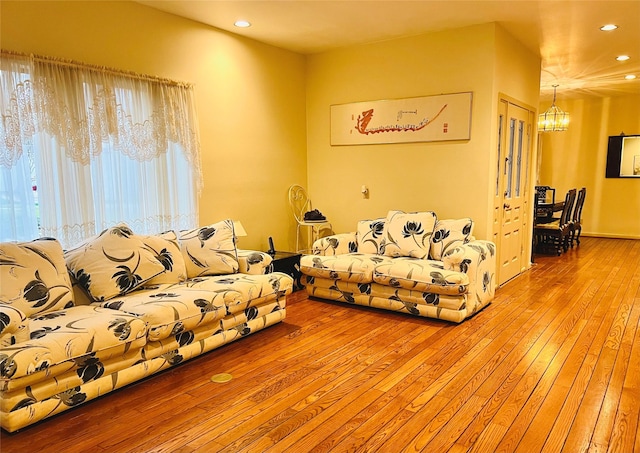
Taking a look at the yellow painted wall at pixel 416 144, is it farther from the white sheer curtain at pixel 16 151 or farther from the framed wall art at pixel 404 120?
the white sheer curtain at pixel 16 151

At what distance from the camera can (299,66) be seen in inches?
219

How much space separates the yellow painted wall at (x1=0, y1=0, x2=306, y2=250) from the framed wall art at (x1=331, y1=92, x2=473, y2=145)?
59cm

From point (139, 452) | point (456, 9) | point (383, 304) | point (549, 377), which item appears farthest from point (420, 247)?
point (139, 452)

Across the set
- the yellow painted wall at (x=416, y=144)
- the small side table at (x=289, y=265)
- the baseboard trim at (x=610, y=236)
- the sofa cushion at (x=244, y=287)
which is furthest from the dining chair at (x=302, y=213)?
the baseboard trim at (x=610, y=236)

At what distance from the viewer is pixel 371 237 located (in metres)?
4.71

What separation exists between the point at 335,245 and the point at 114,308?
2.35m

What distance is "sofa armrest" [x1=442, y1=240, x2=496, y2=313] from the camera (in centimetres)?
385

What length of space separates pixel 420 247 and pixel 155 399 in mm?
2680

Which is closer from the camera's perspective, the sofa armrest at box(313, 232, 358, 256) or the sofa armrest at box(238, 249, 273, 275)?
the sofa armrest at box(238, 249, 273, 275)

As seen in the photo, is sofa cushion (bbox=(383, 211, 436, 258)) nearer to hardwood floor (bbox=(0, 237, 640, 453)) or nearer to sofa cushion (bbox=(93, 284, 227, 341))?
hardwood floor (bbox=(0, 237, 640, 453))

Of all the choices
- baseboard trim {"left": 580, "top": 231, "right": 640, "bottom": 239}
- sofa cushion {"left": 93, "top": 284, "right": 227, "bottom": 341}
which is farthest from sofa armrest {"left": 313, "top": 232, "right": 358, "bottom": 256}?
baseboard trim {"left": 580, "top": 231, "right": 640, "bottom": 239}

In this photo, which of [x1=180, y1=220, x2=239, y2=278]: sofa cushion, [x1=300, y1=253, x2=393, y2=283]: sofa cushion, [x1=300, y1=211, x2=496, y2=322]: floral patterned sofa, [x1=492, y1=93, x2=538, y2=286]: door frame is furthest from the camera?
[x1=492, y1=93, x2=538, y2=286]: door frame

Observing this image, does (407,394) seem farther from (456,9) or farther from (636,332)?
(456,9)

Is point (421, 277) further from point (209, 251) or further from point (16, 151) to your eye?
point (16, 151)
